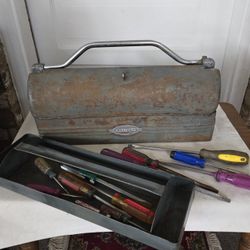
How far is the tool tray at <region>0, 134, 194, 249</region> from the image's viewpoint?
372 millimetres

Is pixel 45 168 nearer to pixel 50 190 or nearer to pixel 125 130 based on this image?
pixel 50 190

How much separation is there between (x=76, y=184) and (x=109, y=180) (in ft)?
0.19

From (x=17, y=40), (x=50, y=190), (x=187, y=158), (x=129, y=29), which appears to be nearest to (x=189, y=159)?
(x=187, y=158)

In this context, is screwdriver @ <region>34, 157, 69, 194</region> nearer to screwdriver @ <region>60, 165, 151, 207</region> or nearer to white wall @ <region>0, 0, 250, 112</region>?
screwdriver @ <region>60, 165, 151, 207</region>

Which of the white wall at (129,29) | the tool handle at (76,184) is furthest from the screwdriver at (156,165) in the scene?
the white wall at (129,29)

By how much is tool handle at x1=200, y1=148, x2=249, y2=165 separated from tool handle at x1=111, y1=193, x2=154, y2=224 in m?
0.17

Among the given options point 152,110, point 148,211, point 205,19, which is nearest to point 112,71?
point 152,110

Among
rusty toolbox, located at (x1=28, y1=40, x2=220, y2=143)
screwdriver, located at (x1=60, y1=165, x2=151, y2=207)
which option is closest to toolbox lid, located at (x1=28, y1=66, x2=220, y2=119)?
rusty toolbox, located at (x1=28, y1=40, x2=220, y2=143)

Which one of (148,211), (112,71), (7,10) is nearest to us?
(148,211)

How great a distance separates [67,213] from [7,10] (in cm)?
56

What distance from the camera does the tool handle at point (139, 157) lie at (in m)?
0.49

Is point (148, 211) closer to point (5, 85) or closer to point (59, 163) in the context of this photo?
point (59, 163)

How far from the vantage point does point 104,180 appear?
0.46m

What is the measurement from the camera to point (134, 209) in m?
0.41
